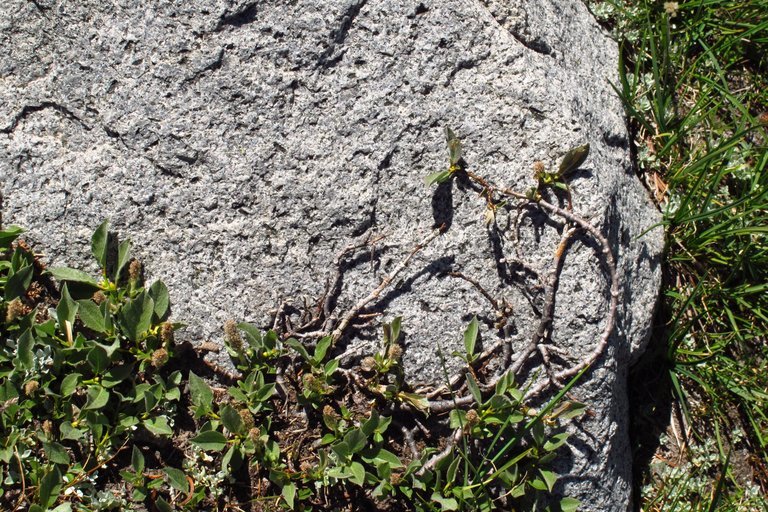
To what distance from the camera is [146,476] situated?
117 inches

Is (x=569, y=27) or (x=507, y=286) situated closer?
(x=507, y=286)

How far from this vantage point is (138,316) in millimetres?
2947

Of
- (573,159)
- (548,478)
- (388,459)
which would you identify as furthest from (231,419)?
(573,159)

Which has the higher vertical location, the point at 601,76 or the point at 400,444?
the point at 601,76

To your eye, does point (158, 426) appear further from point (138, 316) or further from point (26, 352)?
point (26, 352)

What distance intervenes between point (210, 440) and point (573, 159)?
1845 mm

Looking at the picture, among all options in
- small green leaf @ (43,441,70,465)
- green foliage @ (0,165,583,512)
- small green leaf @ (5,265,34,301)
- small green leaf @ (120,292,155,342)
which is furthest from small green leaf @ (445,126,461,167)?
small green leaf @ (43,441,70,465)

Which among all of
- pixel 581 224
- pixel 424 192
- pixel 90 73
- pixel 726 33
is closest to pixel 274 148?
pixel 424 192

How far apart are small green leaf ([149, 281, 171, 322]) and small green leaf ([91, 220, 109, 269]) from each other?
24 cm

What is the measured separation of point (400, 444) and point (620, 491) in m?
1.01

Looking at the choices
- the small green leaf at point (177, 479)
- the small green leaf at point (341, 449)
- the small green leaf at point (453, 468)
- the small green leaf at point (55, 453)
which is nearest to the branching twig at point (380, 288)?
the small green leaf at point (341, 449)

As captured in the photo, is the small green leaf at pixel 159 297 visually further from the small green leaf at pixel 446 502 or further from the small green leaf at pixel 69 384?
the small green leaf at pixel 446 502

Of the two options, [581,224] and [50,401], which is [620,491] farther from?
[50,401]

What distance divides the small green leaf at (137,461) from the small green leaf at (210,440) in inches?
9.0
